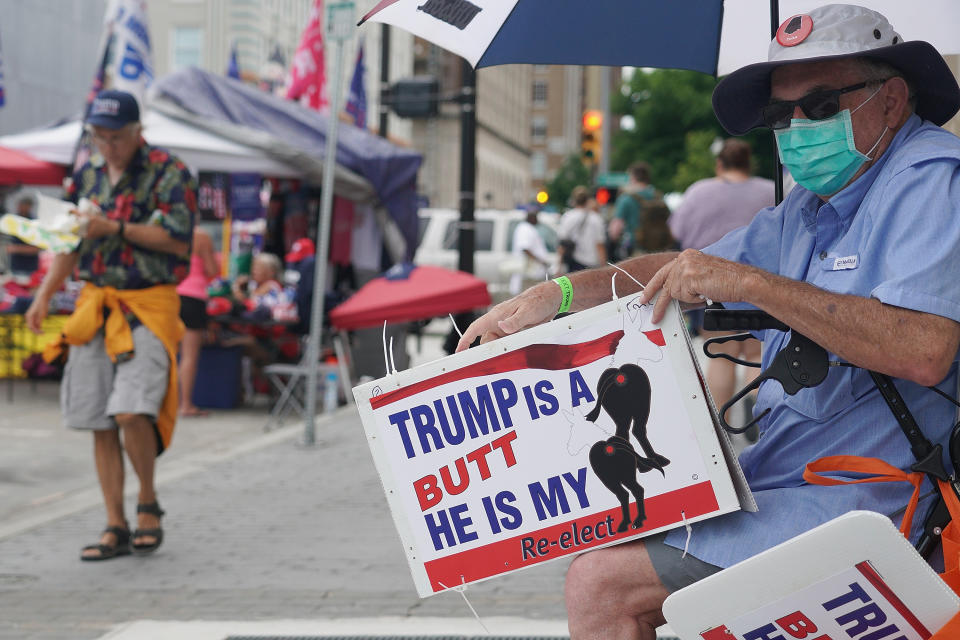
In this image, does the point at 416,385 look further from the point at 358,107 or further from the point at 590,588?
the point at 358,107

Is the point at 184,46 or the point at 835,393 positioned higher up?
the point at 184,46

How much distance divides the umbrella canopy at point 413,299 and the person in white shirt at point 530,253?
239 inches

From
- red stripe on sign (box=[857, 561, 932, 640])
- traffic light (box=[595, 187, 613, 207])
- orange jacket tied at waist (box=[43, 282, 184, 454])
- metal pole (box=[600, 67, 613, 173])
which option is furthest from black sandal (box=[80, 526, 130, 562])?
metal pole (box=[600, 67, 613, 173])

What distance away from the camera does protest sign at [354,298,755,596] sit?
2.25m

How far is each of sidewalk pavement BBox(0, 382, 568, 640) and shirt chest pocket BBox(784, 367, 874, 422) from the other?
2.28 metres

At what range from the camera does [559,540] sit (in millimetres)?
2309

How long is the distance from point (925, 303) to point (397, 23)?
148cm

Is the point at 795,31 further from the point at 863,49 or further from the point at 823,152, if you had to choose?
the point at 823,152

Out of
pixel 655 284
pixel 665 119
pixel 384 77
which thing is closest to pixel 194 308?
pixel 384 77

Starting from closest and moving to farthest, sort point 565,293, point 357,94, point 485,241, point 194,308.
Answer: point 565,293, point 194,308, point 357,94, point 485,241

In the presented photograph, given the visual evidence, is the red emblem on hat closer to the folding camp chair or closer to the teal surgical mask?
the teal surgical mask

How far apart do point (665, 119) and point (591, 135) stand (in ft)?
66.1

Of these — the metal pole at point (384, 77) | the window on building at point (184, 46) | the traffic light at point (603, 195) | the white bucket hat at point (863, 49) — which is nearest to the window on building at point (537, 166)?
the window on building at point (184, 46)

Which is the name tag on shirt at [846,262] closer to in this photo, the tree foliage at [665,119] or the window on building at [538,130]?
the tree foliage at [665,119]
